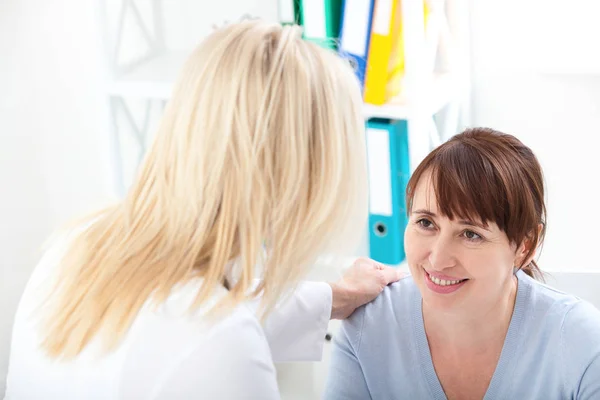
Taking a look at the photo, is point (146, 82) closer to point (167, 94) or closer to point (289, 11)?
point (167, 94)

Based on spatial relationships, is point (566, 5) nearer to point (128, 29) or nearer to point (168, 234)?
point (128, 29)

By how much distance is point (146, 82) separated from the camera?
7.24ft

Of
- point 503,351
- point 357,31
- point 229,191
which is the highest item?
point 357,31

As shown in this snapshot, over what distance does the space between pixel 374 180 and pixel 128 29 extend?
2.66 ft

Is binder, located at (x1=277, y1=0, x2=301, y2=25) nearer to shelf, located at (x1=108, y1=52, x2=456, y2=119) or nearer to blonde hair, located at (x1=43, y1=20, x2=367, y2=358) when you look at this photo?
shelf, located at (x1=108, y1=52, x2=456, y2=119)

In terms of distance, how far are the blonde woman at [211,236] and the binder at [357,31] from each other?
26.3 inches

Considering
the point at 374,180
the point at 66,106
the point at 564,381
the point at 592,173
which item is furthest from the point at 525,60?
the point at 66,106

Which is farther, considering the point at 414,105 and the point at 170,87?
the point at 170,87

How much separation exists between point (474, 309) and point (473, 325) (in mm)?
38

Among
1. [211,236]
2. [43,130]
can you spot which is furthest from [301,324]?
[43,130]

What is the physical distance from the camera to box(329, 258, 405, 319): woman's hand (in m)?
1.57

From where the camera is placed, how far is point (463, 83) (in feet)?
7.27

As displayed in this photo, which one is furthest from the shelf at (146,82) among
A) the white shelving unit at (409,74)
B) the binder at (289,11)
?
the binder at (289,11)

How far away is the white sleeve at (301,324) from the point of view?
1514mm
